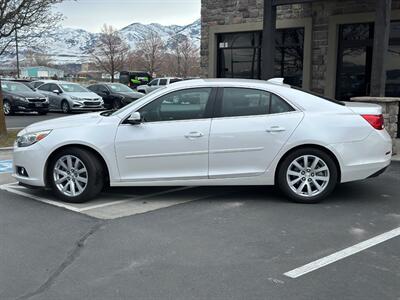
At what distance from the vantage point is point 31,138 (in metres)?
6.37

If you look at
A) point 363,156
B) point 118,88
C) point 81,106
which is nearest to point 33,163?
point 363,156

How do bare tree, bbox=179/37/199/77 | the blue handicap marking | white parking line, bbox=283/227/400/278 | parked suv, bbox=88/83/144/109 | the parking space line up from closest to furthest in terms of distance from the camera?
white parking line, bbox=283/227/400/278 → the parking space → the blue handicap marking → parked suv, bbox=88/83/144/109 → bare tree, bbox=179/37/199/77

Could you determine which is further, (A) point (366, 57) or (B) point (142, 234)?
(A) point (366, 57)

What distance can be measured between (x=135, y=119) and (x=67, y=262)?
7.41 feet

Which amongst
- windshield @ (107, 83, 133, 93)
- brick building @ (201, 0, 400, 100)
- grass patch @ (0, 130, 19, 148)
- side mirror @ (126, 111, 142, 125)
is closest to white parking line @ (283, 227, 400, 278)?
side mirror @ (126, 111, 142, 125)

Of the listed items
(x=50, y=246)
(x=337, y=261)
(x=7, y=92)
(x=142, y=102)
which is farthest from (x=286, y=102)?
(x=7, y=92)

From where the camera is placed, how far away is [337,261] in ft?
14.2

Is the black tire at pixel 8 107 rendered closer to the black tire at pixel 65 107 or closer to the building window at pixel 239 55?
the black tire at pixel 65 107

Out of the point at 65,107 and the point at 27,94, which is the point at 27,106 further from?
the point at 65,107

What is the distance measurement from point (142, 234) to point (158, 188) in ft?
6.88

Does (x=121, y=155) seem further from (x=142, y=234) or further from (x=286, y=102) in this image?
(x=286, y=102)

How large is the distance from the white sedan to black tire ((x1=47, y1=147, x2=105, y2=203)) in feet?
0.04

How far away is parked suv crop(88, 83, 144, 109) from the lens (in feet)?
77.0

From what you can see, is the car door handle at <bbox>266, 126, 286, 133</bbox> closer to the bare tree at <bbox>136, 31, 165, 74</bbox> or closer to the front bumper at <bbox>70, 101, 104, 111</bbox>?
the front bumper at <bbox>70, 101, 104, 111</bbox>
